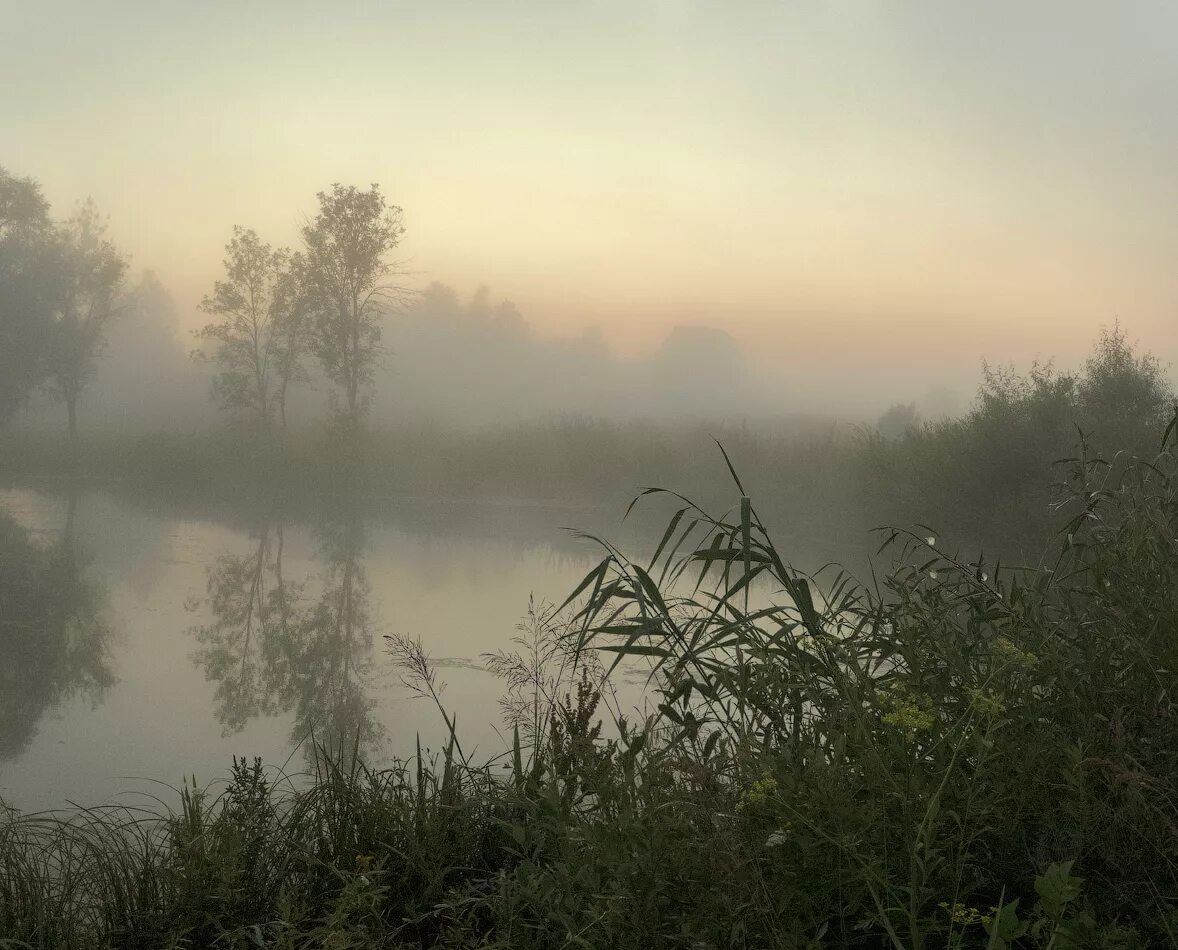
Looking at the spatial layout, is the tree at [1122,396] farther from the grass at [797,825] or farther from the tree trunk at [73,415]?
the tree trunk at [73,415]

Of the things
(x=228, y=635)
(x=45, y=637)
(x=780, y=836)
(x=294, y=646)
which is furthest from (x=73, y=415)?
(x=780, y=836)

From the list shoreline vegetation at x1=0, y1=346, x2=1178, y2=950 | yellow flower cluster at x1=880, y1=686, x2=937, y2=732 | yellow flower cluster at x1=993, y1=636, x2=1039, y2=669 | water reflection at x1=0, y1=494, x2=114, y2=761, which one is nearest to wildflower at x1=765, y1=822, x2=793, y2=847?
shoreline vegetation at x1=0, y1=346, x2=1178, y2=950

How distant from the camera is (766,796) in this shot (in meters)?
1.49

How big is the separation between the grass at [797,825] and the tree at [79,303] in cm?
2405

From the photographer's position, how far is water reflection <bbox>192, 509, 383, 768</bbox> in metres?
5.02

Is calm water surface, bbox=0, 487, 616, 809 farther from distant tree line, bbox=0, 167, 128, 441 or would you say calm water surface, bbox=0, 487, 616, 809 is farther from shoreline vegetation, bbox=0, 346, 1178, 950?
distant tree line, bbox=0, 167, 128, 441

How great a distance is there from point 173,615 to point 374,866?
6.14 meters

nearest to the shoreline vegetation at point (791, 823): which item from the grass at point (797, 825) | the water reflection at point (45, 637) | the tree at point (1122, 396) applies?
the grass at point (797, 825)

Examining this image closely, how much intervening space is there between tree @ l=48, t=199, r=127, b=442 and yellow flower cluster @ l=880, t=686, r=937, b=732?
84.1 ft

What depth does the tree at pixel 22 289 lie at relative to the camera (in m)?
22.0

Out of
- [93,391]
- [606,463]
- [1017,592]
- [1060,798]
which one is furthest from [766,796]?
[93,391]

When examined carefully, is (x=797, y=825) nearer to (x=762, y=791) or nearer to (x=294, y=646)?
(x=762, y=791)

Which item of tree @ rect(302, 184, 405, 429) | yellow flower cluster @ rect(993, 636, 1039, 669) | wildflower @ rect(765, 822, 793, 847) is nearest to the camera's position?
wildflower @ rect(765, 822, 793, 847)

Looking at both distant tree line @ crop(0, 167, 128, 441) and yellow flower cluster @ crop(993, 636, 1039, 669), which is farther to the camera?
distant tree line @ crop(0, 167, 128, 441)
